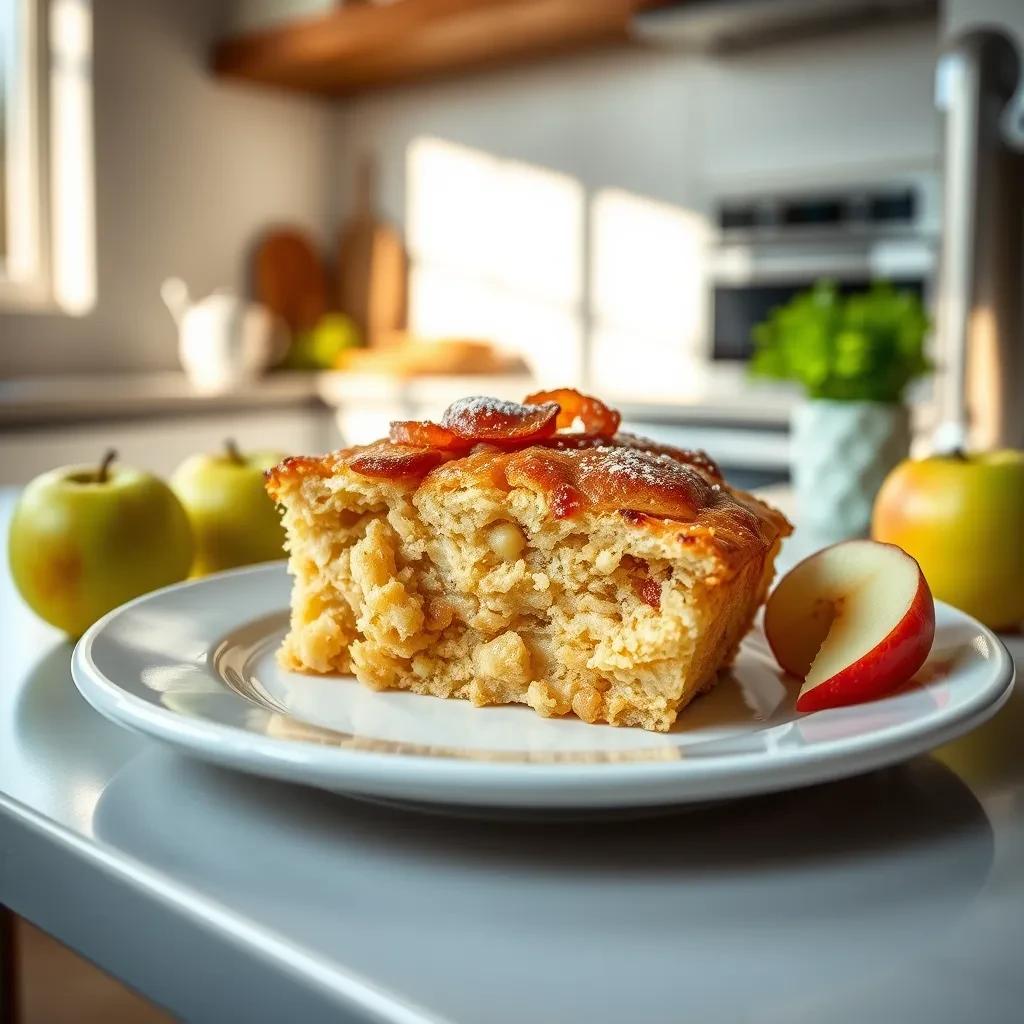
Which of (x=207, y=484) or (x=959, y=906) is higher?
(x=207, y=484)

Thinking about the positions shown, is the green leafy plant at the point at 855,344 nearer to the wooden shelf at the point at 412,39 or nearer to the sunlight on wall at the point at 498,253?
the wooden shelf at the point at 412,39

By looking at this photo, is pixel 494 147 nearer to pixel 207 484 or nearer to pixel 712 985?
pixel 207 484

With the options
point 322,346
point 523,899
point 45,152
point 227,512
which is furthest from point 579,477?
point 45,152

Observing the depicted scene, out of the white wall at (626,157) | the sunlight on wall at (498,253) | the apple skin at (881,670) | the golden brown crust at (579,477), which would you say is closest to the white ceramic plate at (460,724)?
the apple skin at (881,670)

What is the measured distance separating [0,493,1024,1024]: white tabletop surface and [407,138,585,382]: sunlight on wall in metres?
3.64

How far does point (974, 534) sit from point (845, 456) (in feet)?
1.44

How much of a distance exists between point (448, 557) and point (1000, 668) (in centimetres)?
40

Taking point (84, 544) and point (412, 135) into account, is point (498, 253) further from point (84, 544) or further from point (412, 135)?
point (84, 544)

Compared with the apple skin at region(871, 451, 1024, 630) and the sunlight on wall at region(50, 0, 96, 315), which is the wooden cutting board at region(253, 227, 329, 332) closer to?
the sunlight on wall at region(50, 0, 96, 315)

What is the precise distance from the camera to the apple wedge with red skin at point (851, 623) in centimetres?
75

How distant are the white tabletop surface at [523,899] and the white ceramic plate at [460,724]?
37mm

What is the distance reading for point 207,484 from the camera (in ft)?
3.89

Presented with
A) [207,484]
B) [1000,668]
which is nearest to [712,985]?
[1000,668]

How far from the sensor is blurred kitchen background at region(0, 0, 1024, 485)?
3383mm
